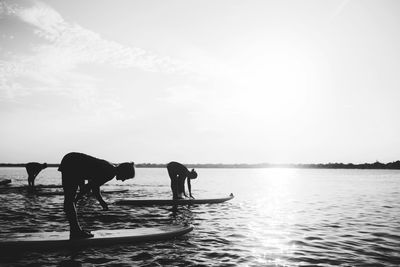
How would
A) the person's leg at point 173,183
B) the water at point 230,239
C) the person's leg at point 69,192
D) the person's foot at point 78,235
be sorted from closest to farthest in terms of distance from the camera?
the water at point 230,239, the person's leg at point 69,192, the person's foot at point 78,235, the person's leg at point 173,183

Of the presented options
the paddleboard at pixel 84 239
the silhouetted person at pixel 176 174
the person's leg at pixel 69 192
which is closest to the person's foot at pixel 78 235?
the paddleboard at pixel 84 239

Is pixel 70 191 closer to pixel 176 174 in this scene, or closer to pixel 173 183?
pixel 176 174

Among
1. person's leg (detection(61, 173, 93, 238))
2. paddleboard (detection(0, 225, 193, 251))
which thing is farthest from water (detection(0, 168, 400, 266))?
person's leg (detection(61, 173, 93, 238))

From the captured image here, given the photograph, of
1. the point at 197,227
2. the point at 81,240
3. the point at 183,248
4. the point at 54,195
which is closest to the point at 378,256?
the point at 183,248

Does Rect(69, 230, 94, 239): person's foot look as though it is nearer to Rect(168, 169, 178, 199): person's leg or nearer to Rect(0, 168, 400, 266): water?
Rect(0, 168, 400, 266): water

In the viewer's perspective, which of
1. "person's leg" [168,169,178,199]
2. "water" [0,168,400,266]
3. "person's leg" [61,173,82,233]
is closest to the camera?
"water" [0,168,400,266]

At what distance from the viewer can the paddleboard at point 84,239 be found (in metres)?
8.98

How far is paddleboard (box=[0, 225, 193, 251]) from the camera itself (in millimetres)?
8984

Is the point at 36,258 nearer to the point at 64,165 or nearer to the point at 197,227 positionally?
the point at 64,165

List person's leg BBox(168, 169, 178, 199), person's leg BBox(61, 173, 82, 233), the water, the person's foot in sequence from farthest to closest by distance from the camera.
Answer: person's leg BBox(168, 169, 178, 199) → the person's foot → person's leg BBox(61, 173, 82, 233) → the water

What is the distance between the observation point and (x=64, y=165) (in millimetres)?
8914

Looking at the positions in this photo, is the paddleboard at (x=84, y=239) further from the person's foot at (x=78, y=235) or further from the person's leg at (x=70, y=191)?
the person's leg at (x=70, y=191)

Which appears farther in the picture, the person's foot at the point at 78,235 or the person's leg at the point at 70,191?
the person's foot at the point at 78,235

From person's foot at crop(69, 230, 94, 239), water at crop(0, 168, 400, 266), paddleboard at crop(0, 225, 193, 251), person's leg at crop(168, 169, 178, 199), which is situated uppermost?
person's leg at crop(168, 169, 178, 199)
